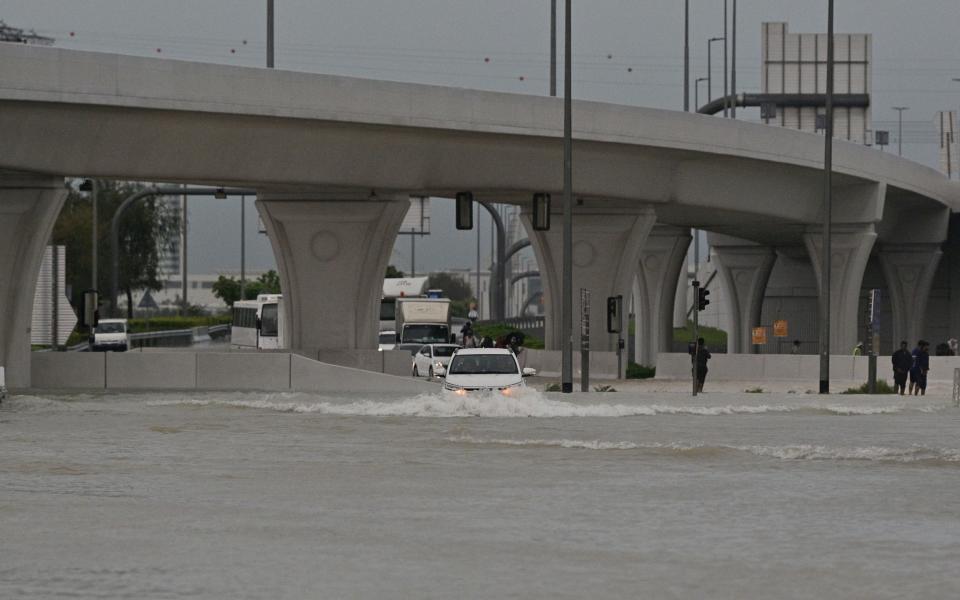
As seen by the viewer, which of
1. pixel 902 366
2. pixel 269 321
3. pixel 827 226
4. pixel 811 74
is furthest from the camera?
pixel 811 74

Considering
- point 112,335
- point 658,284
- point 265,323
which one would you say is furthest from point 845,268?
point 112,335

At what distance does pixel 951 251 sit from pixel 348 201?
5167 cm

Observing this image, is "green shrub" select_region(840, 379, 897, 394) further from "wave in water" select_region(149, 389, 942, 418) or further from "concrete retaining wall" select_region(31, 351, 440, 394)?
"concrete retaining wall" select_region(31, 351, 440, 394)

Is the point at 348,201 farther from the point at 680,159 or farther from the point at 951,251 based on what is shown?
the point at 951,251

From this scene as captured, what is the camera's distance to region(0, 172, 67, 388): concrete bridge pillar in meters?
40.6

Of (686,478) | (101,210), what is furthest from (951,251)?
(686,478)

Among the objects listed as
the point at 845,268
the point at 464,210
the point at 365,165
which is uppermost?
the point at 365,165

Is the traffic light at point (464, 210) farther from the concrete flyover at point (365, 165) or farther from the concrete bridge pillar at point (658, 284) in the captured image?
the concrete bridge pillar at point (658, 284)

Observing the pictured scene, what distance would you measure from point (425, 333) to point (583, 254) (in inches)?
370

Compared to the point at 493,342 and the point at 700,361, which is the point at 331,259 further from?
the point at 493,342

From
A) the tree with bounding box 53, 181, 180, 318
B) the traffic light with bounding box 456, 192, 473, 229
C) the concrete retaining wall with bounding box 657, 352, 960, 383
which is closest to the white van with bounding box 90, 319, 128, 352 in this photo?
the concrete retaining wall with bounding box 657, 352, 960, 383

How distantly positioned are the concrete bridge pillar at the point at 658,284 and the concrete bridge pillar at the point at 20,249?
37659 mm

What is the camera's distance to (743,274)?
8962 cm

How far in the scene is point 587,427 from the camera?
29.9 metres
